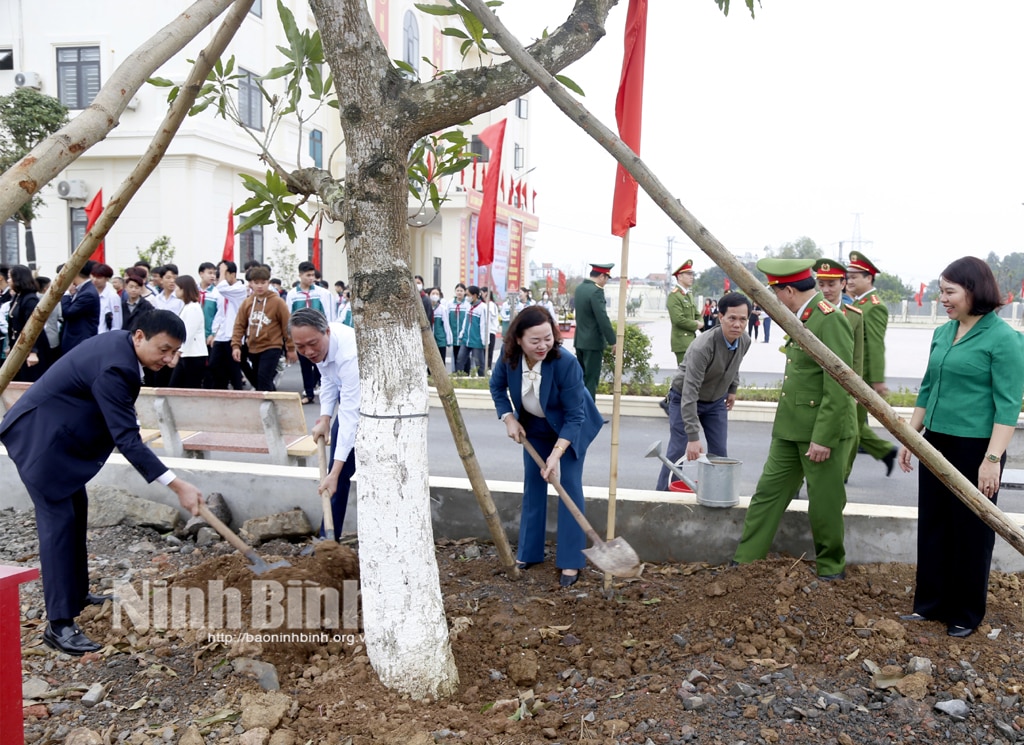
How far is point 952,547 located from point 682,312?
19.4ft

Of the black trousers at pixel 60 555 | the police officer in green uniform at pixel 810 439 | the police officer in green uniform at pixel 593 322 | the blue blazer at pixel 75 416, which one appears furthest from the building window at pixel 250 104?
the police officer in green uniform at pixel 810 439

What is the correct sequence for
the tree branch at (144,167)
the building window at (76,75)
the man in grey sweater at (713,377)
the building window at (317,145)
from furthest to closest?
1. the building window at (317,145)
2. the building window at (76,75)
3. the man in grey sweater at (713,377)
4. the tree branch at (144,167)

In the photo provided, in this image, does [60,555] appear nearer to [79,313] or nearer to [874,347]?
[874,347]

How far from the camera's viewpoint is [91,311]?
8.62m

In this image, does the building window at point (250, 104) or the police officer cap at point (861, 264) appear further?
the building window at point (250, 104)

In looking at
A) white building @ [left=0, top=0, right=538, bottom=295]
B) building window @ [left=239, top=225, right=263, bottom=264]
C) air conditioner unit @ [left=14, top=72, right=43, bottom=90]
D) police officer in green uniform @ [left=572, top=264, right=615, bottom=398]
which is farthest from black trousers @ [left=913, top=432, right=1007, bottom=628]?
air conditioner unit @ [left=14, top=72, right=43, bottom=90]

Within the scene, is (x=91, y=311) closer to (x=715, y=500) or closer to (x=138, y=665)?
(x=138, y=665)

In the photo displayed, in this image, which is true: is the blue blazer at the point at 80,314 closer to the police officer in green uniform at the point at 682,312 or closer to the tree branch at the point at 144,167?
the tree branch at the point at 144,167

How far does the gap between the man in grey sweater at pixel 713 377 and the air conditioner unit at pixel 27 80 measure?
21.0 meters

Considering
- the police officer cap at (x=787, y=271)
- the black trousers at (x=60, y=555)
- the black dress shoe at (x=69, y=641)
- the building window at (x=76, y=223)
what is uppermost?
the building window at (x=76, y=223)

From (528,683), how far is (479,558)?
1459 mm

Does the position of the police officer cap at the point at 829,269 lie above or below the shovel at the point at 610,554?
above

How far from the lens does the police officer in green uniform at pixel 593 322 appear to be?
9.37 m

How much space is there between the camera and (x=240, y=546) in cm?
377
